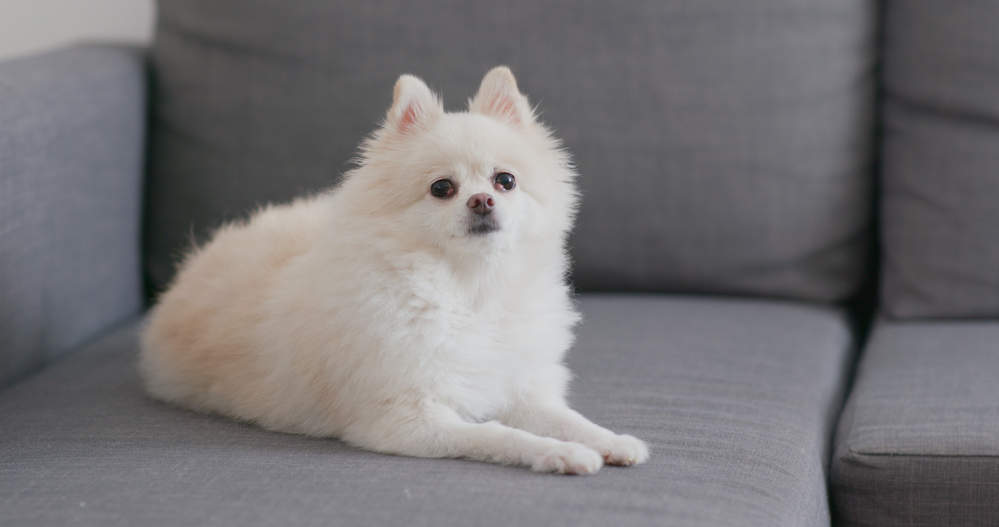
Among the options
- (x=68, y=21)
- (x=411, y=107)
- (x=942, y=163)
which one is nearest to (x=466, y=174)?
(x=411, y=107)

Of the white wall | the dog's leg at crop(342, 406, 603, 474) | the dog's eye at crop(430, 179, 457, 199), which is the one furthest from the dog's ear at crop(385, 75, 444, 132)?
the white wall

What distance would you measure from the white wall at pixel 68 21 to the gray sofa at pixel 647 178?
0.45 m

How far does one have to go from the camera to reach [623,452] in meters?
1.32

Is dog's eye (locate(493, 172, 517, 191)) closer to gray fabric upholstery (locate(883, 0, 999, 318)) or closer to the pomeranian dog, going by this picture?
the pomeranian dog

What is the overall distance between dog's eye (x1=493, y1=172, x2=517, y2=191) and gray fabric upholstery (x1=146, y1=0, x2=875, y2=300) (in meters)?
0.68

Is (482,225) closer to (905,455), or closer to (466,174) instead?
(466,174)

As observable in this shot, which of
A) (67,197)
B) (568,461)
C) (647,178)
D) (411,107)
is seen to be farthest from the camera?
(647,178)

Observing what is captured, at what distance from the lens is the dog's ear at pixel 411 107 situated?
148 cm

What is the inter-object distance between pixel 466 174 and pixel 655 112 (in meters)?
0.79

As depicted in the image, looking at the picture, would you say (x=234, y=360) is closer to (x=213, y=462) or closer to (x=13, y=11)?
(x=213, y=462)

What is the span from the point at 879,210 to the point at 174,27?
1490 mm

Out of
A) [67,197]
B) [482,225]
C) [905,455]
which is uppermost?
[482,225]

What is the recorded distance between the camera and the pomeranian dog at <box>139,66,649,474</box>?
138 centimetres

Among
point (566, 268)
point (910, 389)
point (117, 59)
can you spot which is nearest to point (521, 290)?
point (566, 268)
